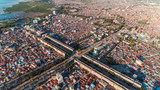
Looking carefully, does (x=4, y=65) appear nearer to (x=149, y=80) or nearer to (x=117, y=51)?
(x=117, y=51)

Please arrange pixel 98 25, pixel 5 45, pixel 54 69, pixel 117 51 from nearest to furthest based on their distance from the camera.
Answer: pixel 54 69
pixel 117 51
pixel 5 45
pixel 98 25

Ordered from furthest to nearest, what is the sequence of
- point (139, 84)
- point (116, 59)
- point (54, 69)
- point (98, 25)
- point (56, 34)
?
point (98, 25)
point (56, 34)
point (116, 59)
point (54, 69)
point (139, 84)

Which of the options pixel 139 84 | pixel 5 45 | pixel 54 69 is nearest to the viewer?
pixel 139 84

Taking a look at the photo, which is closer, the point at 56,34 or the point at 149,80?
the point at 149,80

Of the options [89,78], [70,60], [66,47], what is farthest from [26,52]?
[89,78]

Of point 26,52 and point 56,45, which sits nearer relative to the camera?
point 26,52

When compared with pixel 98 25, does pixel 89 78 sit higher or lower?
lower

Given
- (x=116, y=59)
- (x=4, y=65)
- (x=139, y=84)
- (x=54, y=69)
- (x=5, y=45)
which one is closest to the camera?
(x=139, y=84)

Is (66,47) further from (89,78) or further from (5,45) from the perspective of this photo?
(5,45)

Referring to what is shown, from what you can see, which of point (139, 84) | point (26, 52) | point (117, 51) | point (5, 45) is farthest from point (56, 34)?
point (139, 84)
